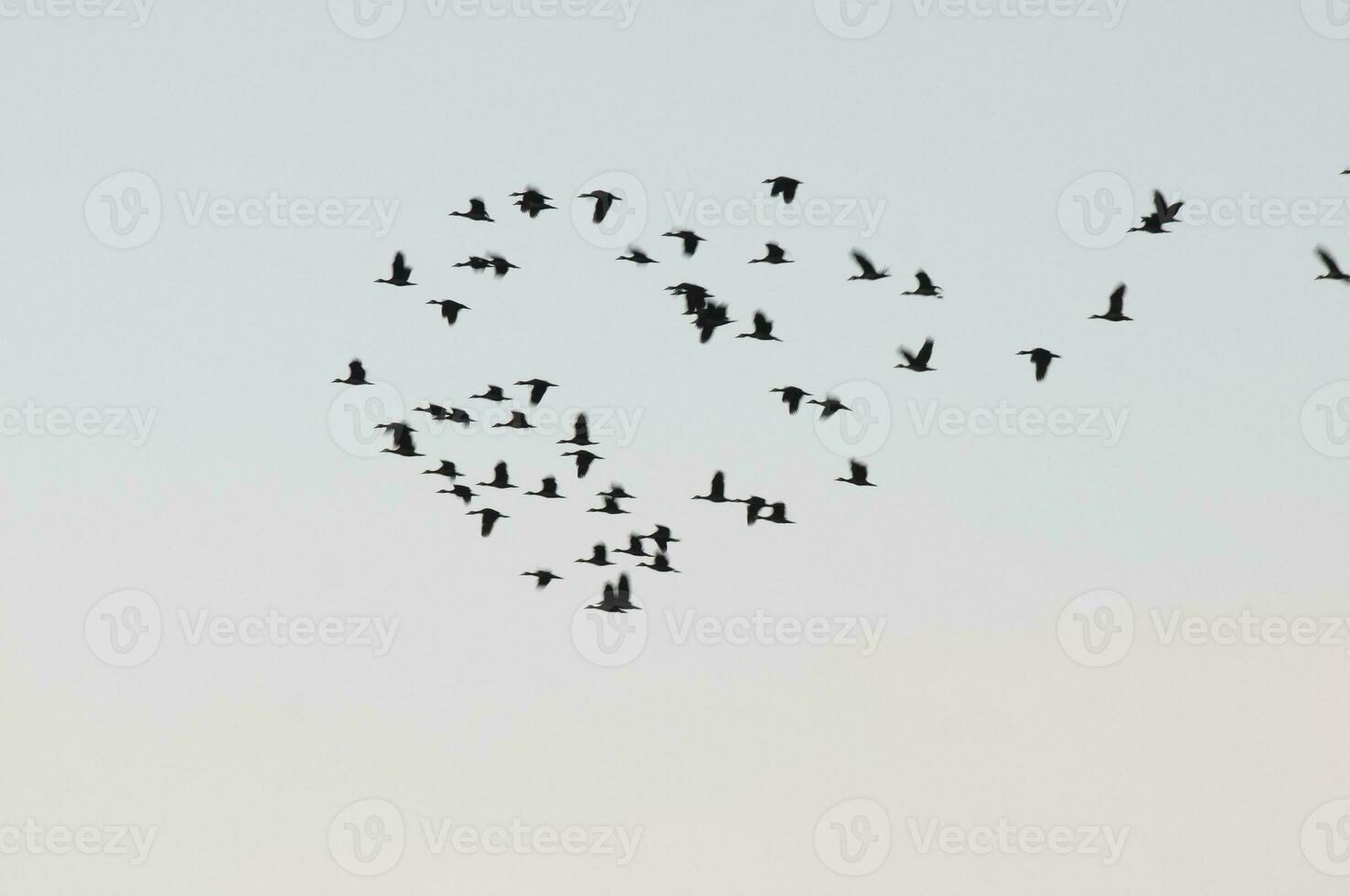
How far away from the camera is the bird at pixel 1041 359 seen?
309 feet

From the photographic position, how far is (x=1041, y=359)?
94.6 m

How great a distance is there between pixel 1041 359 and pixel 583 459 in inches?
573

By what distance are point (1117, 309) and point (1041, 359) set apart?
3136 millimetres

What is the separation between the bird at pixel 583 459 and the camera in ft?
326

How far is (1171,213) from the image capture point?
308 ft

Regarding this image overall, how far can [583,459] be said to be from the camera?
9956 cm

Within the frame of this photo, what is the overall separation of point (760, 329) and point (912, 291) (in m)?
5.15

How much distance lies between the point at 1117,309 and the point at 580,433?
16.7 m

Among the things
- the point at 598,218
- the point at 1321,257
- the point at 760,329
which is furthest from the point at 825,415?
the point at 1321,257

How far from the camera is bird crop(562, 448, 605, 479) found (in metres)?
99.4

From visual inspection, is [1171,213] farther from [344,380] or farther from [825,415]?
[344,380]

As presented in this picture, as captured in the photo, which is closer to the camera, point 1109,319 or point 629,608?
point 1109,319

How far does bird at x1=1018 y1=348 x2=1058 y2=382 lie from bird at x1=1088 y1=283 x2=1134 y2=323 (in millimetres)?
1797

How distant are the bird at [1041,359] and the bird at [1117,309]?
1797mm
